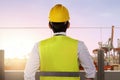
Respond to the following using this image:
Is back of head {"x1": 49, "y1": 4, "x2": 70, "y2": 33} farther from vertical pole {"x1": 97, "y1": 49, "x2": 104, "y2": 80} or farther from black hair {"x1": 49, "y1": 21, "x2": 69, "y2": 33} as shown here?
vertical pole {"x1": 97, "y1": 49, "x2": 104, "y2": 80}

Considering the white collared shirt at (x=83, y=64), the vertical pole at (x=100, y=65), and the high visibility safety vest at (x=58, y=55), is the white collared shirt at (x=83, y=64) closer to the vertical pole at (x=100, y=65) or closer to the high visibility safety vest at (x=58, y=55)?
the high visibility safety vest at (x=58, y=55)

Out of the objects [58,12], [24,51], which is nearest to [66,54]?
[58,12]

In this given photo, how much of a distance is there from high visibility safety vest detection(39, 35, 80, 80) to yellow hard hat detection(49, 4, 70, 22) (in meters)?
0.14

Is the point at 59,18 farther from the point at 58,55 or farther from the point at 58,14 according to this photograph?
the point at 58,55

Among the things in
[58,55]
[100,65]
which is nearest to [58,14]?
[58,55]

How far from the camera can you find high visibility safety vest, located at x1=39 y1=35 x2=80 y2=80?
3338 millimetres

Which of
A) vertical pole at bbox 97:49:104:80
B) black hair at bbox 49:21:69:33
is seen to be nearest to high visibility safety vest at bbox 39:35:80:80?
black hair at bbox 49:21:69:33

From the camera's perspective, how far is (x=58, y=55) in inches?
132

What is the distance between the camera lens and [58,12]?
11.0 feet

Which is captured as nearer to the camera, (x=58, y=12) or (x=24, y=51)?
(x=58, y=12)

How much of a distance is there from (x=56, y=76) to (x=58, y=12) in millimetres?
508

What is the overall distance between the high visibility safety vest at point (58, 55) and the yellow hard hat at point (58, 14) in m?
0.14

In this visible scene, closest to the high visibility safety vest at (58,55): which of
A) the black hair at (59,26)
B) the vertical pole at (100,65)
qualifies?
the black hair at (59,26)

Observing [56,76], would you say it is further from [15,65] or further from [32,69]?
[15,65]
